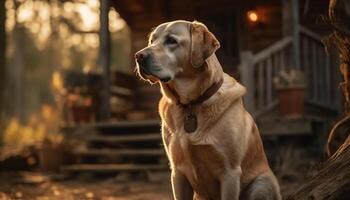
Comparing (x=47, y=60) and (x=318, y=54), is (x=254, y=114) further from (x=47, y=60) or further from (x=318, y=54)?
(x=47, y=60)

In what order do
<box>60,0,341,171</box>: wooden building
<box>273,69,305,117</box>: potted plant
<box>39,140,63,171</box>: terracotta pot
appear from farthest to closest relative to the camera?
1. <box>39,140,63,171</box>: terracotta pot
2. <box>60,0,341,171</box>: wooden building
3. <box>273,69,305,117</box>: potted plant

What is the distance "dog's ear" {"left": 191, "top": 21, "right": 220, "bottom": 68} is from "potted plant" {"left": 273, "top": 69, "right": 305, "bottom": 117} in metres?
4.87

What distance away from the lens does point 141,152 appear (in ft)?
29.5

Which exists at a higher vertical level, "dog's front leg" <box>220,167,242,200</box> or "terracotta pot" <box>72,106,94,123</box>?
"dog's front leg" <box>220,167,242,200</box>

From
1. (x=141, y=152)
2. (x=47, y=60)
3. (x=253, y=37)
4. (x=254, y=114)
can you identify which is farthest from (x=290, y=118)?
(x=47, y=60)

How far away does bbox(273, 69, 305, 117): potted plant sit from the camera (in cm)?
819

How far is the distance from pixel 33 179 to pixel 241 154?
6.05 m

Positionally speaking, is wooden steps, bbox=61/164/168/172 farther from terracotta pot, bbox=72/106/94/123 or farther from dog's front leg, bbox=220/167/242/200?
dog's front leg, bbox=220/167/242/200

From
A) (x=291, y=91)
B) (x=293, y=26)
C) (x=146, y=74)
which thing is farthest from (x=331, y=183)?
(x=293, y=26)

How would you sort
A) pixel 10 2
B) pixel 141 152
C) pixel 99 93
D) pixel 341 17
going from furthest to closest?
1. pixel 10 2
2. pixel 99 93
3. pixel 141 152
4. pixel 341 17

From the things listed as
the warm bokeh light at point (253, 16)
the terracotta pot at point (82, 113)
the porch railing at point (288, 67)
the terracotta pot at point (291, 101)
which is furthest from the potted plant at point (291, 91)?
the terracotta pot at point (82, 113)

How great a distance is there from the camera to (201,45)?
11.4ft

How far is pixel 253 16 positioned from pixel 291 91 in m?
3.50

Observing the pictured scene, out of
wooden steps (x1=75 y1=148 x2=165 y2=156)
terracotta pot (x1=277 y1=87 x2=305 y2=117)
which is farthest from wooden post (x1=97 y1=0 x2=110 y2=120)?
terracotta pot (x1=277 y1=87 x2=305 y2=117)
